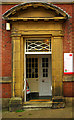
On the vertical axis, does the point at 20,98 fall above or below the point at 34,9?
below

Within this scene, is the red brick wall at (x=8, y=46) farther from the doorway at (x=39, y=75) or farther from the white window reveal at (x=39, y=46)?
the doorway at (x=39, y=75)

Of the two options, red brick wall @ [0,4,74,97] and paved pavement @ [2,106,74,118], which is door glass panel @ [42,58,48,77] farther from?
paved pavement @ [2,106,74,118]

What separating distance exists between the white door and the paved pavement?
284 centimetres

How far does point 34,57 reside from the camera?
35.9ft

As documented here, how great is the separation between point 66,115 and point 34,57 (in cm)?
509

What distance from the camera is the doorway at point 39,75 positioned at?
1055cm

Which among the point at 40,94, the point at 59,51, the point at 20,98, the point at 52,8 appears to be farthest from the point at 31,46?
the point at 40,94

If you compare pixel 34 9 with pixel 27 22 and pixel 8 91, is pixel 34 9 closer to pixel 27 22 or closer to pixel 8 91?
pixel 27 22

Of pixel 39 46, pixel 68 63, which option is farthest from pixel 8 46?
pixel 68 63

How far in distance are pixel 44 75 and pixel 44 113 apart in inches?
150

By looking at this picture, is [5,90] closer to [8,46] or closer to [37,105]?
[37,105]

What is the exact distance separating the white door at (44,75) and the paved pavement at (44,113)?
9.32 feet

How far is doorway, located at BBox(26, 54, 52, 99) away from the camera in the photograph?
10555 mm

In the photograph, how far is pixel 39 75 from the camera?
10.8m
